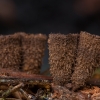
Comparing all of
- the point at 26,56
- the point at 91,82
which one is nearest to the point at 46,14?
the point at 26,56

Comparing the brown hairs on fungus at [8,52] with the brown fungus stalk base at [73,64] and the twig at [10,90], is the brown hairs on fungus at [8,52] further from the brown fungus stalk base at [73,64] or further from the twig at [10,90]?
the brown fungus stalk base at [73,64]

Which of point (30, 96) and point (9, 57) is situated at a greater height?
point (9, 57)

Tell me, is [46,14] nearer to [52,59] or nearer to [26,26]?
[26,26]

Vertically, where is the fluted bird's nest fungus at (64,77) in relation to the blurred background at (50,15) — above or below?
below

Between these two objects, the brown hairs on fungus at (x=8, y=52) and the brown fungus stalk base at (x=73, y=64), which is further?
the brown hairs on fungus at (x=8, y=52)

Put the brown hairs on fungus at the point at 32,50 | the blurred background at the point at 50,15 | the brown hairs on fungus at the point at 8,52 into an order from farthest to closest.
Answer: the blurred background at the point at 50,15 < the brown hairs on fungus at the point at 32,50 < the brown hairs on fungus at the point at 8,52

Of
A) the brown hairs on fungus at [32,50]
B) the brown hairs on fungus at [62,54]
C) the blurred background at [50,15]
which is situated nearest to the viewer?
the brown hairs on fungus at [62,54]

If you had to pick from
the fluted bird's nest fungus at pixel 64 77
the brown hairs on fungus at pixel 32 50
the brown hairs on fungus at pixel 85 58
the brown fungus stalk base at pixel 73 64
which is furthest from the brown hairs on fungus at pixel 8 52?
the brown hairs on fungus at pixel 85 58
